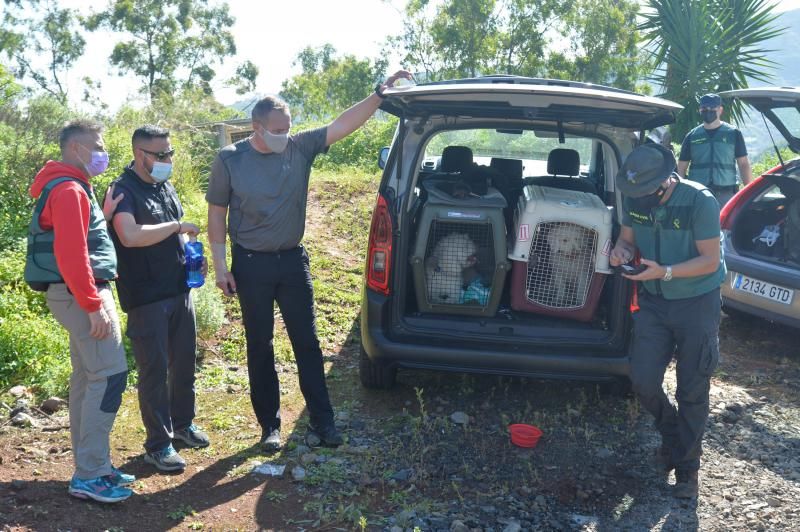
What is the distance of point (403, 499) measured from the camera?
3.70 m

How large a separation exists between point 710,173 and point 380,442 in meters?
4.63

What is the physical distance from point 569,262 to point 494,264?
0.45 meters

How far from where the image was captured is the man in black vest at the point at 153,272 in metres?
3.81

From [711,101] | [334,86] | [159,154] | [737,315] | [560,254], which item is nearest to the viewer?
[159,154]

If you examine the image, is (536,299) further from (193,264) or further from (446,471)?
(193,264)

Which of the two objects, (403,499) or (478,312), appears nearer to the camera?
(403,499)

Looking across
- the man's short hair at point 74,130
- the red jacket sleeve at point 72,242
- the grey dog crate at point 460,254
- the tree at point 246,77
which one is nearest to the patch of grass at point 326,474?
the grey dog crate at point 460,254

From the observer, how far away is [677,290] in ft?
12.4

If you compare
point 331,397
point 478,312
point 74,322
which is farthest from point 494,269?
point 74,322

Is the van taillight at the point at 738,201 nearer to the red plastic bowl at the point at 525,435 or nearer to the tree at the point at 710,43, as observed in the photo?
the red plastic bowl at the point at 525,435

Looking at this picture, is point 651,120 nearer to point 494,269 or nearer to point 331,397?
point 494,269

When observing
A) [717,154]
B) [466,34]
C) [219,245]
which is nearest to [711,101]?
[717,154]

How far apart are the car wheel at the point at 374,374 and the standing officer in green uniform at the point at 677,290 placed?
160cm

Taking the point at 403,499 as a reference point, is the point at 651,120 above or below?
above
